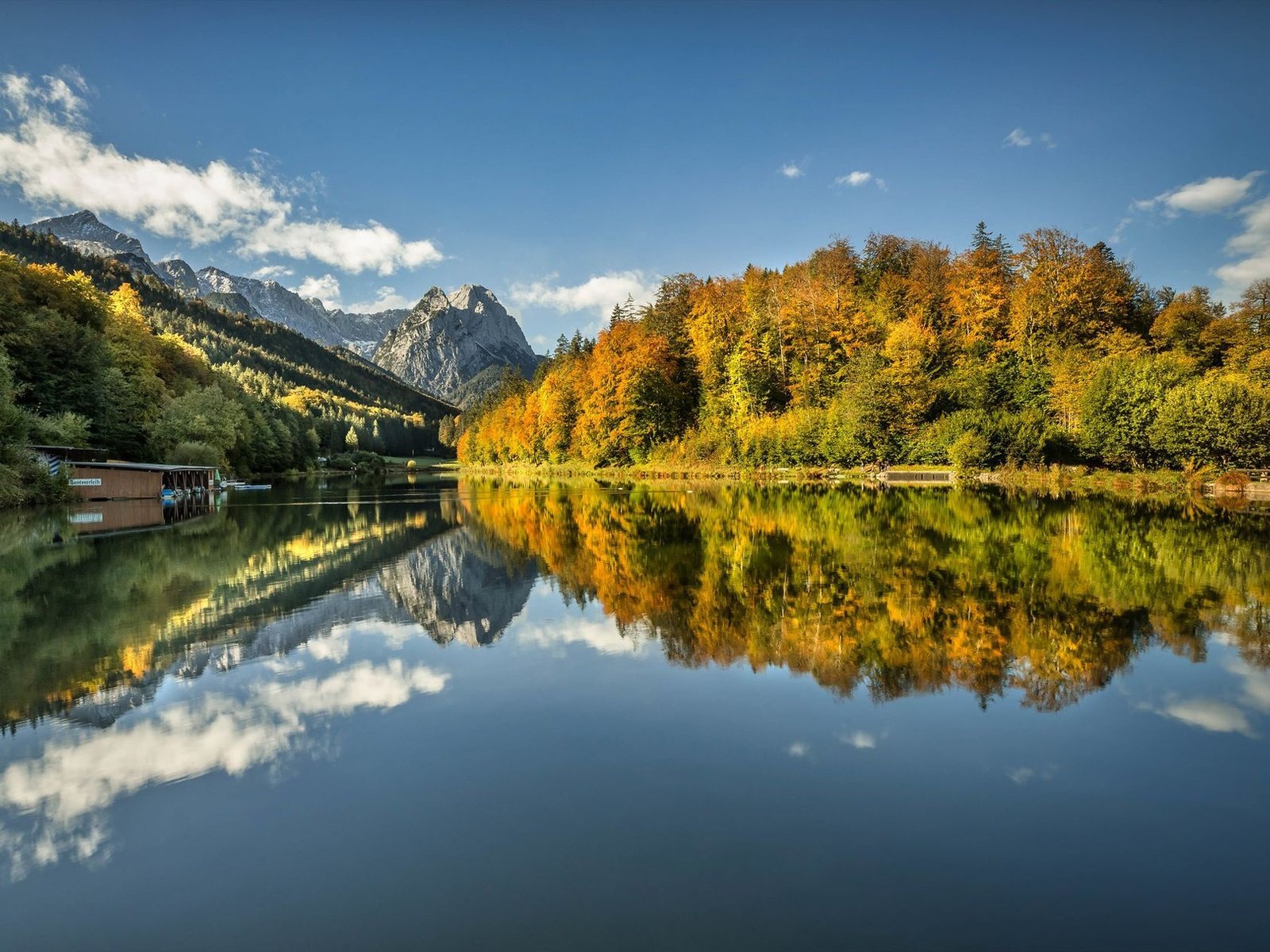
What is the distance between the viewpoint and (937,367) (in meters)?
57.4

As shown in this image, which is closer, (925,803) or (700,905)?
(700,905)

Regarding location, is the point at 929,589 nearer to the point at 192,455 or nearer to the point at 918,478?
the point at 918,478

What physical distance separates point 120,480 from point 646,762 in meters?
49.8

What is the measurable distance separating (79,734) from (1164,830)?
32.6ft

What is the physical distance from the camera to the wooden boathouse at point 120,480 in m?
41.0

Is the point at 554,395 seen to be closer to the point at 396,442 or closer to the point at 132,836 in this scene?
the point at 132,836

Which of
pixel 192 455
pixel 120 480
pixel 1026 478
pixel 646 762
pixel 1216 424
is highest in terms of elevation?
pixel 1216 424

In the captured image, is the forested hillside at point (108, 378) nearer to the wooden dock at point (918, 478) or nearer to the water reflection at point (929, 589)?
the water reflection at point (929, 589)

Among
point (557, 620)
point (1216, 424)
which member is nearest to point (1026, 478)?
point (1216, 424)

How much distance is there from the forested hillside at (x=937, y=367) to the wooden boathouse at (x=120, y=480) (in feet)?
129

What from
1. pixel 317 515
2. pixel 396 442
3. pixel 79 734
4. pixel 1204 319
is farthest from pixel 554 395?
pixel 396 442

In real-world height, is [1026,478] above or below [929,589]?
above

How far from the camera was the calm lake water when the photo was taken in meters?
4.02

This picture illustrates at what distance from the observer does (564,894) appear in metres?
4.14
